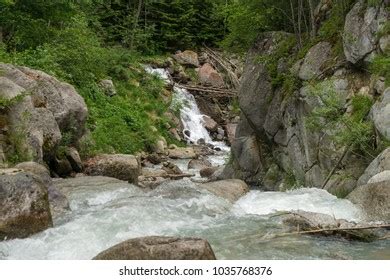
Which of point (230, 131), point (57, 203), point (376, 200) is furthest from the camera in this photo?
point (230, 131)

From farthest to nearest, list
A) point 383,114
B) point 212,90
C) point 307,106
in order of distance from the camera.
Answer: point 212,90, point 307,106, point 383,114

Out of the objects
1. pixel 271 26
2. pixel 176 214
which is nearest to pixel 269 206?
pixel 176 214

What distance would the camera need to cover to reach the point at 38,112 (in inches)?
529

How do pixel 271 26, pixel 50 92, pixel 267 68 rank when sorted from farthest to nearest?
pixel 271 26, pixel 267 68, pixel 50 92

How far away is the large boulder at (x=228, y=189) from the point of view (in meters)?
11.9

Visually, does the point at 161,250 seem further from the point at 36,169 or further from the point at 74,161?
the point at 74,161

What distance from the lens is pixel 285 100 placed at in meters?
16.0

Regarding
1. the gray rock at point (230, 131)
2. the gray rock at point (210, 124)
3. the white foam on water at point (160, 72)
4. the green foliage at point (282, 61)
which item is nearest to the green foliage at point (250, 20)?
the green foliage at point (282, 61)

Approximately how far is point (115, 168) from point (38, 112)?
320 centimetres

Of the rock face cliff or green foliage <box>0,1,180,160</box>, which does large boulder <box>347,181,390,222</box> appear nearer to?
the rock face cliff

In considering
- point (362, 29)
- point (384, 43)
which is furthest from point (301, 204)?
point (362, 29)

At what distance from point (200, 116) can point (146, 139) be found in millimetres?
6231

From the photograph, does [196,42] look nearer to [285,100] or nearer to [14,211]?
[285,100]

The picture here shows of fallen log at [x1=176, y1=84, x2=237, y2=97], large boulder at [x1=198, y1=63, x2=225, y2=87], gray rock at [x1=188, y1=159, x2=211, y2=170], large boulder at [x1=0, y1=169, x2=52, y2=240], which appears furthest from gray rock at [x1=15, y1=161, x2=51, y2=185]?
large boulder at [x1=198, y1=63, x2=225, y2=87]
